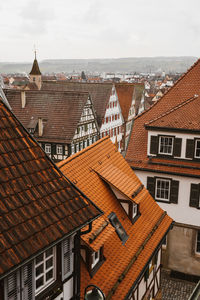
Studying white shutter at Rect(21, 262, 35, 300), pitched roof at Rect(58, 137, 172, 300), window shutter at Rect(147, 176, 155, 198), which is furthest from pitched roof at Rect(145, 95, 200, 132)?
white shutter at Rect(21, 262, 35, 300)

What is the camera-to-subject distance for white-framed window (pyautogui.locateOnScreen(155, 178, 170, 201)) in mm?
18062

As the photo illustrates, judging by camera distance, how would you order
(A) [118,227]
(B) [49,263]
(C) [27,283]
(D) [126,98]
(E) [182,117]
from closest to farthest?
(C) [27,283], (B) [49,263], (A) [118,227], (E) [182,117], (D) [126,98]

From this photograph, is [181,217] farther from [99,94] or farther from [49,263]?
[99,94]

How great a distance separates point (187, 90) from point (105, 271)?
12.1m

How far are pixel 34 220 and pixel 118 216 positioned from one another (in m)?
6.71

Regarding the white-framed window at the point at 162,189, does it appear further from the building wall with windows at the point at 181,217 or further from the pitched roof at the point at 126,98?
the pitched roof at the point at 126,98

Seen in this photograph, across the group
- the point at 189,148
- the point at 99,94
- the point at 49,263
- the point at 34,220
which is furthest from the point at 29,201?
the point at 99,94

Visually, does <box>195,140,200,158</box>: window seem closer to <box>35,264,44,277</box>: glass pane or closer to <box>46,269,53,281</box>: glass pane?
<box>46,269,53,281</box>: glass pane

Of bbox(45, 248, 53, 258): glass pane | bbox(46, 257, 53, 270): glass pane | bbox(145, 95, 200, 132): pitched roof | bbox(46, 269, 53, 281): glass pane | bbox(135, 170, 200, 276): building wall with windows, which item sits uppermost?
bbox(145, 95, 200, 132): pitched roof

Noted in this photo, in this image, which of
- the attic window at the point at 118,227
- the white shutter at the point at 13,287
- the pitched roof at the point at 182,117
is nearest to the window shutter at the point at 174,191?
the pitched roof at the point at 182,117

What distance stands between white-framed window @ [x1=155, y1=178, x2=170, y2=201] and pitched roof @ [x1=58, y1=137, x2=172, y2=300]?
2.72 meters

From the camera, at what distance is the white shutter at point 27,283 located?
255 inches

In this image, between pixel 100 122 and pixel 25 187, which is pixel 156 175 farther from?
pixel 100 122

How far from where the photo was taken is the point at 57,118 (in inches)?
1305
